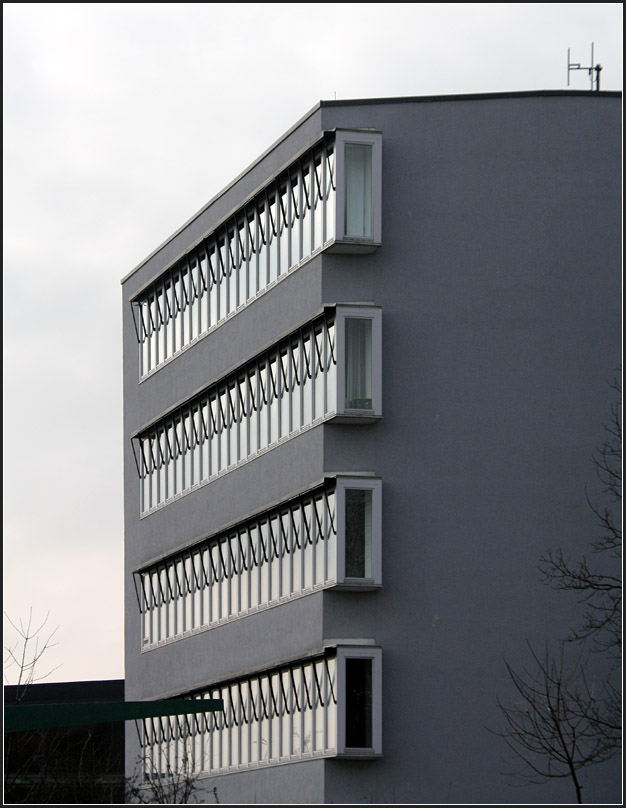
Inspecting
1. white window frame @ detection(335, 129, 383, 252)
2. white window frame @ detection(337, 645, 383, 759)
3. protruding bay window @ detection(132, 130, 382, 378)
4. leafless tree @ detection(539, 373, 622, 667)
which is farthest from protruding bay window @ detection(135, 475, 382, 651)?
protruding bay window @ detection(132, 130, 382, 378)

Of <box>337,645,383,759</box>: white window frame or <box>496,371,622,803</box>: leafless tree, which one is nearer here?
<box>337,645,383,759</box>: white window frame

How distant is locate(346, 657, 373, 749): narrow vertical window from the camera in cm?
3391

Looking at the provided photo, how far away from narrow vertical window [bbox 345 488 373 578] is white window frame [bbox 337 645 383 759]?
1473 millimetres

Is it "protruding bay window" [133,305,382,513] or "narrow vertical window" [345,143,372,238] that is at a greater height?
"narrow vertical window" [345,143,372,238]

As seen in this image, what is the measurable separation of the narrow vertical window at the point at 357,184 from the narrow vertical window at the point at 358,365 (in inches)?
76.9

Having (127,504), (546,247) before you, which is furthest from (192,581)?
(546,247)

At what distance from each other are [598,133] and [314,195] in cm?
611

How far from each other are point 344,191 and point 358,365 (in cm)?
350

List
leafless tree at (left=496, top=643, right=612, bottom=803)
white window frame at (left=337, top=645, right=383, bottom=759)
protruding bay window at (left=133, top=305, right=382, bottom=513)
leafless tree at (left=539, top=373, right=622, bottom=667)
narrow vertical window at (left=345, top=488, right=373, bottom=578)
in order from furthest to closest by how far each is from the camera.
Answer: leafless tree at (left=539, top=373, right=622, bottom=667) → protruding bay window at (left=133, top=305, right=382, bottom=513) → narrow vertical window at (left=345, top=488, right=373, bottom=578) → leafless tree at (left=496, top=643, right=612, bottom=803) → white window frame at (left=337, top=645, right=383, bottom=759)

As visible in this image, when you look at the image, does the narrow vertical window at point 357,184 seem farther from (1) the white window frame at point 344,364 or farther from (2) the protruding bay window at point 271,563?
(2) the protruding bay window at point 271,563

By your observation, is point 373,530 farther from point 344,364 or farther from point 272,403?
point 272,403

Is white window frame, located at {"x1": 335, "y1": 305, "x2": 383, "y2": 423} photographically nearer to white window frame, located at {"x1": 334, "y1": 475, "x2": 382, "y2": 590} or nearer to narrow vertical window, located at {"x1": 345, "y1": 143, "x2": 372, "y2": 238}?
white window frame, located at {"x1": 334, "y1": 475, "x2": 382, "y2": 590}

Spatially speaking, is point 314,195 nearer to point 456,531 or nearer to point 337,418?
point 337,418

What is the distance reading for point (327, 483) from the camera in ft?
114
